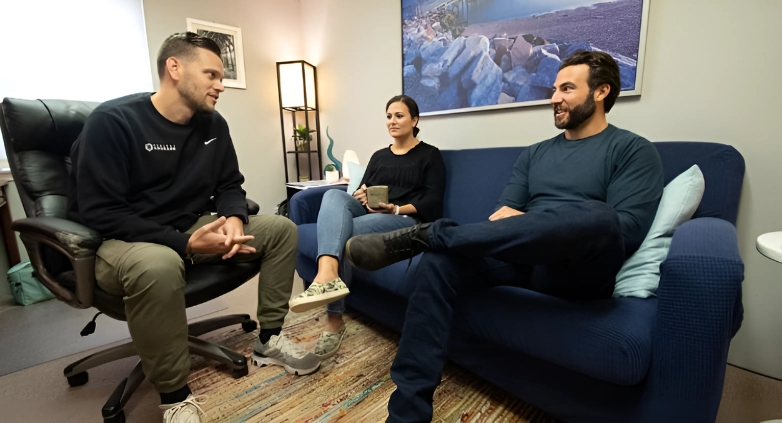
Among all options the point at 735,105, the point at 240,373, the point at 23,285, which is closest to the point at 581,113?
the point at 735,105

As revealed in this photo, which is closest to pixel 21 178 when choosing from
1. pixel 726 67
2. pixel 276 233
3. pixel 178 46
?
pixel 178 46

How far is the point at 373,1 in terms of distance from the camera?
2521 millimetres

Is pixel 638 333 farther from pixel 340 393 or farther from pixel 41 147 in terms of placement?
pixel 41 147

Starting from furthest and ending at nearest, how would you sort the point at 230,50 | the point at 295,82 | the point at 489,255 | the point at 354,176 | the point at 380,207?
the point at 295,82 → the point at 230,50 → the point at 354,176 → the point at 380,207 → the point at 489,255

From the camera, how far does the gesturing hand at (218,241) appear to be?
1.19m

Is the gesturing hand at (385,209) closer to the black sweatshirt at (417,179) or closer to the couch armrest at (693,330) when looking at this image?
the black sweatshirt at (417,179)

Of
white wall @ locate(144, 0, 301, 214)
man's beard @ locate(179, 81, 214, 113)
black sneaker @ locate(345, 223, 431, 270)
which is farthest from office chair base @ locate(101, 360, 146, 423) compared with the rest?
white wall @ locate(144, 0, 301, 214)

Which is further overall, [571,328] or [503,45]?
[503,45]

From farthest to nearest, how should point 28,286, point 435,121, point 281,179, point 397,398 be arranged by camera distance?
point 281,179 → point 435,121 → point 28,286 → point 397,398

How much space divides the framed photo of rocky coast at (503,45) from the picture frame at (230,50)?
147 centimetres

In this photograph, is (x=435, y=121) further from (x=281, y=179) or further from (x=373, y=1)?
(x=281, y=179)

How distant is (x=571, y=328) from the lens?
2.94ft

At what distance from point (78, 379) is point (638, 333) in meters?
1.87

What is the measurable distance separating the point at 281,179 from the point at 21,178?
7.01 feet
